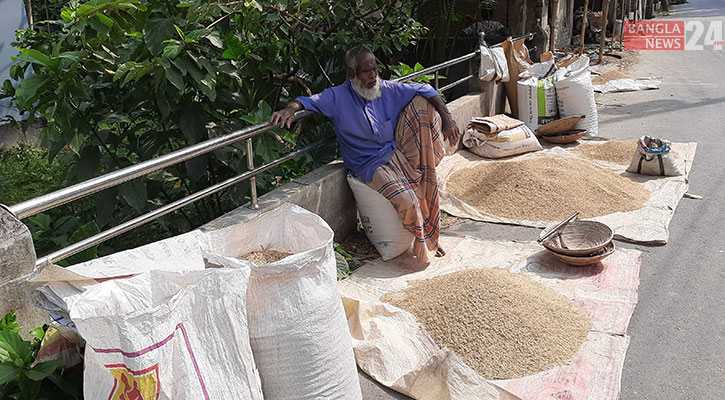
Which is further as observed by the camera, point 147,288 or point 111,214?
point 111,214

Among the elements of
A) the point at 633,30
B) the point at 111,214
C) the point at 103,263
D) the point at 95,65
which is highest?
the point at 95,65

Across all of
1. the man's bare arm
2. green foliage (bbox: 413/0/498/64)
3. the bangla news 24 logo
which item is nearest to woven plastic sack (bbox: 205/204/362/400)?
the man's bare arm

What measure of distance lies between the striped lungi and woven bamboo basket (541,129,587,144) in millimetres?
2630

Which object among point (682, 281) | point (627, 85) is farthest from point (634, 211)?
point (627, 85)

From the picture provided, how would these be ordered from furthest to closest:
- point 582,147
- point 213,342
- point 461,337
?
point 582,147 < point 461,337 < point 213,342

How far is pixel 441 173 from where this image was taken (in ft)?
17.8

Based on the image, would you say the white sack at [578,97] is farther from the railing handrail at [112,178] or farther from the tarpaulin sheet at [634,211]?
the railing handrail at [112,178]

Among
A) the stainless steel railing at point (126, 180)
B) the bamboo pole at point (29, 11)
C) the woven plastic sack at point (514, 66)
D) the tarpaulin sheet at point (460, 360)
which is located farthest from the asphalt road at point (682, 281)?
the bamboo pole at point (29, 11)

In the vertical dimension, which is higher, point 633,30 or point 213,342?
point 213,342

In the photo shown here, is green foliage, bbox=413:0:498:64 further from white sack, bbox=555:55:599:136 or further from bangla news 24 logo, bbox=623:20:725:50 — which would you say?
bangla news 24 logo, bbox=623:20:725:50

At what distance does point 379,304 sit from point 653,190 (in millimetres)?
2923

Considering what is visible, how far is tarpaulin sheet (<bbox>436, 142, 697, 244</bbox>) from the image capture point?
13.6 ft

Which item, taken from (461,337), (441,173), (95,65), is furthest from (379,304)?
(441,173)

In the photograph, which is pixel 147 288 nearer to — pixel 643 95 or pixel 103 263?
pixel 103 263
